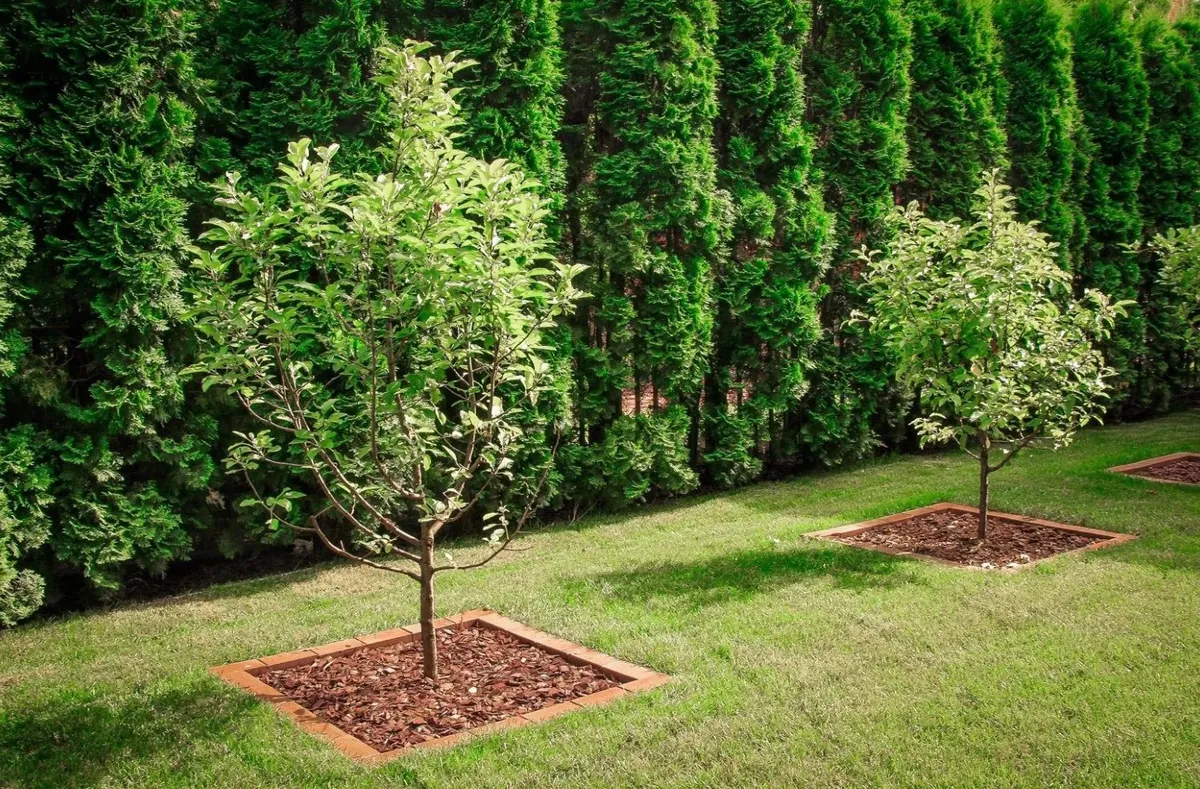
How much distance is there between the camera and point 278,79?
21.2 ft

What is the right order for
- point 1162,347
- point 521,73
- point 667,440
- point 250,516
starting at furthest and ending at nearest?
point 1162,347 < point 667,440 < point 521,73 < point 250,516

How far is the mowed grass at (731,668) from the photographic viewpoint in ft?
11.6

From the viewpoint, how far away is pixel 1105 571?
5871 mm

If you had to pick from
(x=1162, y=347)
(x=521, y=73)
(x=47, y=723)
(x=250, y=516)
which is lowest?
(x=47, y=723)

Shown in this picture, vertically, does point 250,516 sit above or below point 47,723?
above

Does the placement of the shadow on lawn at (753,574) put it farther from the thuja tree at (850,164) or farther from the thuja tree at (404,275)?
the thuja tree at (850,164)

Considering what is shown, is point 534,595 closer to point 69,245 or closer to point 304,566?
point 304,566

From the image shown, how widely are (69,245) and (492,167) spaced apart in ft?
9.60

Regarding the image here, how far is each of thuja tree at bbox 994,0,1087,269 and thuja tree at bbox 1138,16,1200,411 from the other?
6.03 ft

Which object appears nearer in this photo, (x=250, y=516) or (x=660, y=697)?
(x=660, y=697)

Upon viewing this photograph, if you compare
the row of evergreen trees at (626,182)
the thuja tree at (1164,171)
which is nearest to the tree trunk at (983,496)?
the row of evergreen trees at (626,182)

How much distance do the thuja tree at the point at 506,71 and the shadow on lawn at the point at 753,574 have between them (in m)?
2.82

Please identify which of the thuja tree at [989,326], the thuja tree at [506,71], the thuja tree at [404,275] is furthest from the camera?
the thuja tree at [506,71]

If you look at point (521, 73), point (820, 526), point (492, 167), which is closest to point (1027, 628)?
point (820, 526)
